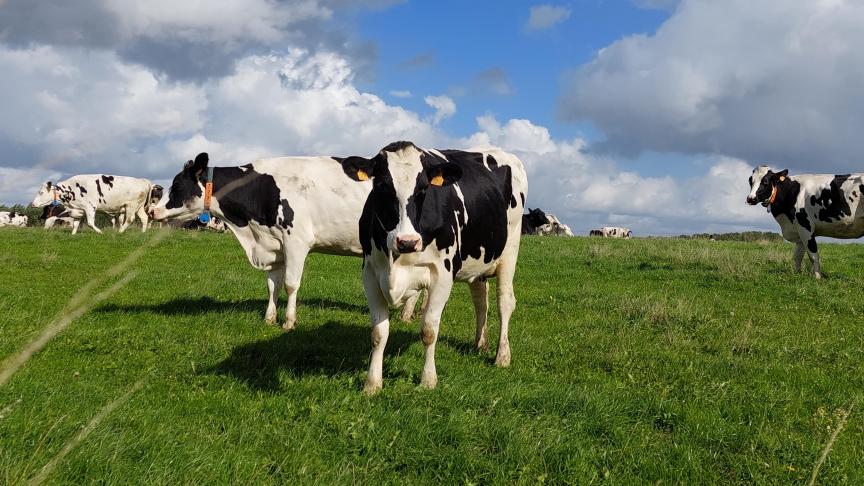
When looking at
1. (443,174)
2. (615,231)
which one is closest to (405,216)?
(443,174)

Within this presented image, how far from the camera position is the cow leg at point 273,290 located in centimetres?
990

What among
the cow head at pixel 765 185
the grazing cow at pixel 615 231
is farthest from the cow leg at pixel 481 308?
the grazing cow at pixel 615 231

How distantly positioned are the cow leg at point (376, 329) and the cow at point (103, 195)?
2344 centimetres

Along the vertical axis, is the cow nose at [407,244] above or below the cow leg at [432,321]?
above

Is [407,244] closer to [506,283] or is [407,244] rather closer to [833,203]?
[506,283]

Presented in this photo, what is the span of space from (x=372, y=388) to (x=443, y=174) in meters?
2.15

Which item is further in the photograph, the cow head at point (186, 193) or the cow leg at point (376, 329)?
the cow head at point (186, 193)

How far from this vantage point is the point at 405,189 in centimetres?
588

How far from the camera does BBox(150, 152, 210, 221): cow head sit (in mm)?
10953

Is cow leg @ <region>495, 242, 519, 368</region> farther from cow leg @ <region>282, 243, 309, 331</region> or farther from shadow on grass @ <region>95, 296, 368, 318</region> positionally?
shadow on grass @ <region>95, 296, 368, 318</region>

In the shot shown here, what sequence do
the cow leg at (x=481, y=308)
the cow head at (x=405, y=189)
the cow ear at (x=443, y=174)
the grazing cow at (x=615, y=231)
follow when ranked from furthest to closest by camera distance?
1. the grazing cow at (x=615, y=231)
2. the cow leg at (x=481, y=308)
3. the cow ear at (x=443, y=174)
4. the cow head at (x=405, y=189)

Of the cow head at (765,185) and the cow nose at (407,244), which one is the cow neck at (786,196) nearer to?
the cow head at (765,185)

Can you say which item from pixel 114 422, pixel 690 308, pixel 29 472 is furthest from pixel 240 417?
pixel 690 308

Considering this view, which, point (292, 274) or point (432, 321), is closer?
point (432, 321)
